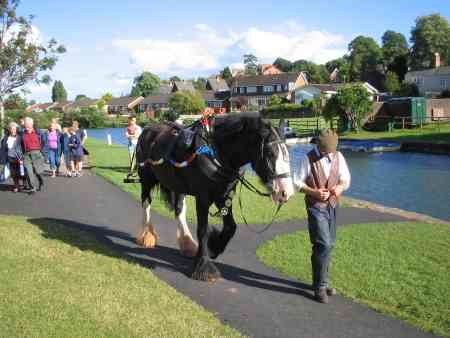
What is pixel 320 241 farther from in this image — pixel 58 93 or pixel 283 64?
pixel 58 93

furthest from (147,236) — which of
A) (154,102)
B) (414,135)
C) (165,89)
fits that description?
(165,89)

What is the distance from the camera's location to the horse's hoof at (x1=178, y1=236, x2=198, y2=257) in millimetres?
7359

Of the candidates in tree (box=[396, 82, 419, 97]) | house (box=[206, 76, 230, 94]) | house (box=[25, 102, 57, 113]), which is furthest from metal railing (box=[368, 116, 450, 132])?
house (box=[206, 76, 230, 94])

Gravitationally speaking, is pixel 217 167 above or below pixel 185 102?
below

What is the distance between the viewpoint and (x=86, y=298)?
17.2 ft

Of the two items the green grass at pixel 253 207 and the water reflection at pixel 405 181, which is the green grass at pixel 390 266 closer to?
the green grass at pixel 253 207

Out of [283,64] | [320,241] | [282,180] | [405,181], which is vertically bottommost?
[405,181]

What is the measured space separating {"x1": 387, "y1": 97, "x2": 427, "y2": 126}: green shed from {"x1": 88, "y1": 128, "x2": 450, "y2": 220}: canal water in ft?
48.3

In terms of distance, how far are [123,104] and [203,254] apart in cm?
13320

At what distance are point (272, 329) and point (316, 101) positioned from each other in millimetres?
65081

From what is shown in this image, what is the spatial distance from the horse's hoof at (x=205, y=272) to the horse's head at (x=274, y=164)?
146 centimetres

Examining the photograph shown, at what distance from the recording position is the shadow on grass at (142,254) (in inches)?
240

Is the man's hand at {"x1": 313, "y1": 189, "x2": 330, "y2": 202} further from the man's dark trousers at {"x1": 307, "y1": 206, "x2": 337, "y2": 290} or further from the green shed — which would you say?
the green shed

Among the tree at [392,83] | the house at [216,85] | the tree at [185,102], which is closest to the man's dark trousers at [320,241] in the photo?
the tree at [185,102]
